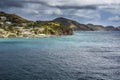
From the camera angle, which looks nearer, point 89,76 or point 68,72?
point 89,76

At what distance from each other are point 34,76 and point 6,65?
72.3ft

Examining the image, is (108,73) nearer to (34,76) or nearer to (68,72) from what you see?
(68,72)

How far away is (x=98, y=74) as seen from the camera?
7469cm

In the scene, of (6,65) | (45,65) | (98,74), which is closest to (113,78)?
(98,74)

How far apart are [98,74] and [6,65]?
37.4m

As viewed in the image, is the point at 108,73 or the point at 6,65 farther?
the point at 6,65

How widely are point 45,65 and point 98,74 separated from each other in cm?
2466

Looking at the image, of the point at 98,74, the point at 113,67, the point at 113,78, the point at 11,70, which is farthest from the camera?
the point at 113,67

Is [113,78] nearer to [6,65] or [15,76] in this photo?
[15,76]

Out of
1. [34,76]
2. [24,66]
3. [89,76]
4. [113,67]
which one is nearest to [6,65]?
[24,66]

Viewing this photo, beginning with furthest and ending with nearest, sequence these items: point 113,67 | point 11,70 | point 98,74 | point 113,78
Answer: point 113,67 → point 11,70 → point 98,74 → point 113,78

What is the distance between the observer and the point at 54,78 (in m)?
69.6

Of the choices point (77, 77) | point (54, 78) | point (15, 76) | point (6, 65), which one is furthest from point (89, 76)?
point (6, 65)

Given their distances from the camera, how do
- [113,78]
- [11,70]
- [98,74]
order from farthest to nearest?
[11,70] < [98,74] < [113,78]
